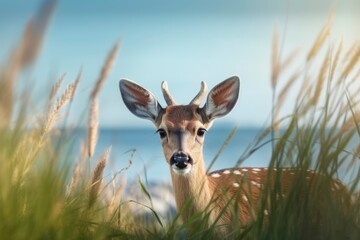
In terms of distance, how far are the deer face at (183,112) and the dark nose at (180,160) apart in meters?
0.03

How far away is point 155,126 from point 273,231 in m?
0.85

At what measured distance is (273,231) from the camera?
1485mm

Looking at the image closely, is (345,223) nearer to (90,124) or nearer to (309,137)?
(309,137)

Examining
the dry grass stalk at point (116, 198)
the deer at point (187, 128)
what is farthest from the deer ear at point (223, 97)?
the dry grass stalk at point (116, 198)

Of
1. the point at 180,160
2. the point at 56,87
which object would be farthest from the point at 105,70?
the point at 180,160

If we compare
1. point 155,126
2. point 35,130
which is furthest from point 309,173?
point 155,126

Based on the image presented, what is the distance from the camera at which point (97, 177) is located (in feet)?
5.29

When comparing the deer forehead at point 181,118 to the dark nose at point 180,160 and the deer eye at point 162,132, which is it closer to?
the deer eye at point 162,132

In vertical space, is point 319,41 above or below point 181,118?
above

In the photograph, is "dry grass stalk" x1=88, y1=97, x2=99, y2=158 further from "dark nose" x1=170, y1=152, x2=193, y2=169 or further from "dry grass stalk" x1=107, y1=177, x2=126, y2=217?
"dark nose" x1=170, y1=152, x2=193, y2=169

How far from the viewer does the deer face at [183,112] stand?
2.13 m

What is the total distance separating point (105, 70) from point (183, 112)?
594mm

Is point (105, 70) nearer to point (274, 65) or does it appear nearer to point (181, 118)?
point (274, 65)

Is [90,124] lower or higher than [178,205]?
higher
